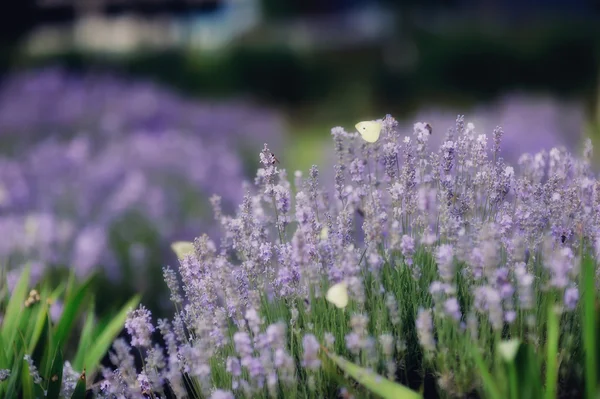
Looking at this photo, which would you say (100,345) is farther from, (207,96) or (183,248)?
(207,96)

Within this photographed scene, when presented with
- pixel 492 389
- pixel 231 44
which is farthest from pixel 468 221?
pixel 231 44

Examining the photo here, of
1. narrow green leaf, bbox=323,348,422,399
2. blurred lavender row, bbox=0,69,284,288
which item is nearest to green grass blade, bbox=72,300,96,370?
narrow green leaf, bbox=323,348,422,399

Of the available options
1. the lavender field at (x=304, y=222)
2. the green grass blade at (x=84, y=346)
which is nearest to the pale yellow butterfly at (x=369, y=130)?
the lavender field at (x=304, y=222)

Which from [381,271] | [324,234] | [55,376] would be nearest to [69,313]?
[55,376]

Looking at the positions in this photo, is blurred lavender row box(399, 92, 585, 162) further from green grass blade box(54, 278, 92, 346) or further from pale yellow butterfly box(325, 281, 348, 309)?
pale yellow butterfly box(325, 281, 348, 309)

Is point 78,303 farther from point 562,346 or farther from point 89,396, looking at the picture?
point 562,346
